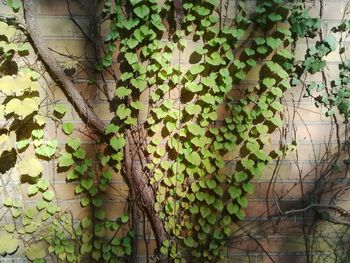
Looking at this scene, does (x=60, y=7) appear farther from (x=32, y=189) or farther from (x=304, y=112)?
(x=304, y=112)

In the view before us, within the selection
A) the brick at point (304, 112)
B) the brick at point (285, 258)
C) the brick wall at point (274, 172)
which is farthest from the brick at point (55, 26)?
the brick at point (285, 258)

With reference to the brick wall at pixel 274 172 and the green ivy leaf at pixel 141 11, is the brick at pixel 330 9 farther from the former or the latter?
the green ivy leaf at pixel 141 11

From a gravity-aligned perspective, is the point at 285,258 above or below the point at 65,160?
below

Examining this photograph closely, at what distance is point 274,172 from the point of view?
251cm

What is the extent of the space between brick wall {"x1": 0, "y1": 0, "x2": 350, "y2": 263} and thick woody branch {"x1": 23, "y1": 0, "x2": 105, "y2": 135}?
0.04 metres

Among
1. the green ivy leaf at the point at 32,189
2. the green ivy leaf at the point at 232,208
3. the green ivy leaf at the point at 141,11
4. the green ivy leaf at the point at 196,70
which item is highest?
the green ivy leaf at the point at 141,11

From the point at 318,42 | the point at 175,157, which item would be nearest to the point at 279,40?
the point at 318,42

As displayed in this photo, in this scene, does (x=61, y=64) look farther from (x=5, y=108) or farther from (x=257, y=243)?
(x=257, y=243)

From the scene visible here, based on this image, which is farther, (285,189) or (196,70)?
(285,189)

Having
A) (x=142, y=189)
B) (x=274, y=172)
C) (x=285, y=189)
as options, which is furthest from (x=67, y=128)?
(x=285, y=189)

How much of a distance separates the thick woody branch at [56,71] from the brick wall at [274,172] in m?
0.04

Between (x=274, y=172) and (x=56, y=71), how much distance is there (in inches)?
54.5

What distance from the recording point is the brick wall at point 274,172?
7.59 feet

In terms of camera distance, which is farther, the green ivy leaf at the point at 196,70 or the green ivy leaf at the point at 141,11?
the green ivy leaf at the point at 196,70
